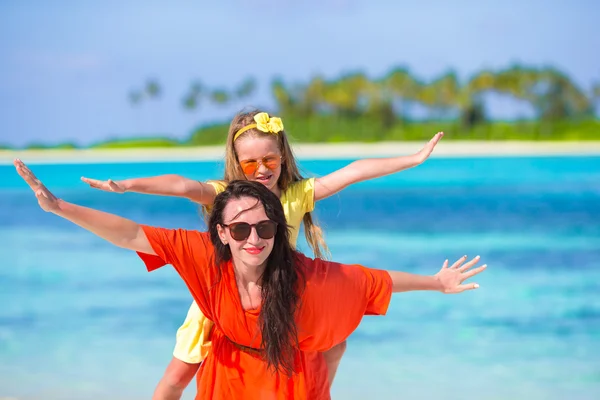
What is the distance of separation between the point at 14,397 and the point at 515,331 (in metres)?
3.45

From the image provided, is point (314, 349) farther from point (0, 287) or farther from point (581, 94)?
point (581, 94)

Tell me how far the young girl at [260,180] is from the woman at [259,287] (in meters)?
0.37

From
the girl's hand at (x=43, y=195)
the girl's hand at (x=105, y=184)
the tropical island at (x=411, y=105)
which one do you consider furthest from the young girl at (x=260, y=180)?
the tropical island at (x=411, y=105)

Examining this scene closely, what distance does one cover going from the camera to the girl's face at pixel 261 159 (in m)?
3.15

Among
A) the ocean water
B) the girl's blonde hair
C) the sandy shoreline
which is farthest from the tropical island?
the girl's blonde hair

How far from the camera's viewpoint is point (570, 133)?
125ft

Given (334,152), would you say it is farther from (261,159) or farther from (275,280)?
(275,280)

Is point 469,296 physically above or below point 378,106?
below

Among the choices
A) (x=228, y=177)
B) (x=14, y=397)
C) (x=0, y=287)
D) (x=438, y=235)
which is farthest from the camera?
(x=438, y=235)

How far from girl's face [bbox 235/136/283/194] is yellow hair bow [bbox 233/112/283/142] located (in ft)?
0.10

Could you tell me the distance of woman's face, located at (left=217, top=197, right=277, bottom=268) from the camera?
249 centimetres

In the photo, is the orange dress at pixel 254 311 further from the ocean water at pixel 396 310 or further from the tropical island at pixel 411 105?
the tropical island at pixel 411 105

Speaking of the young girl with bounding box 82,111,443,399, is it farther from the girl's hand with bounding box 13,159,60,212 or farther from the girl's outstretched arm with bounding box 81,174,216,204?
the girl's hand with bounding box 13,159,60,212

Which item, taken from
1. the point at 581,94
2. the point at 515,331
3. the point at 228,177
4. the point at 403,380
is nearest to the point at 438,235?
the point at 515,331
